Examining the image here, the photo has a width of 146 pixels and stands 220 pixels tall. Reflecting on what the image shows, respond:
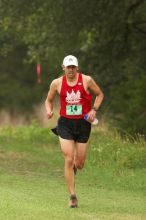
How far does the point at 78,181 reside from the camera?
52.2 ft

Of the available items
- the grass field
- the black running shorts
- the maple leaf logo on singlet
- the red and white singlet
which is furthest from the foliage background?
the maple leaf logo on singlet

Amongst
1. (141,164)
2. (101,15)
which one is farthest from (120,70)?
(141,164)

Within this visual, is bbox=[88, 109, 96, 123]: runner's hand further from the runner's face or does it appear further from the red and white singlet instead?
the runner's face

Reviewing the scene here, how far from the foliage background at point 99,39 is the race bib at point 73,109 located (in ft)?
35.5

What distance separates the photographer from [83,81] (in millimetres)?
11969

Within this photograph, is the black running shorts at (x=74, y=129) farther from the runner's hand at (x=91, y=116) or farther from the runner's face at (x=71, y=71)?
the runner's face at (x=71, y=71)

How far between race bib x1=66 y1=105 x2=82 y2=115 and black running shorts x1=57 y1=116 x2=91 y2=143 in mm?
117

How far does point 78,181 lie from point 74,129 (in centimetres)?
396

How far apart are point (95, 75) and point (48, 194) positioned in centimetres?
1652

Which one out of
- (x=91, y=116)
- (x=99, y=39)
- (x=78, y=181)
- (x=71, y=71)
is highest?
(x=71, y=71)

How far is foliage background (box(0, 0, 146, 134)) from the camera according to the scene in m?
24.0

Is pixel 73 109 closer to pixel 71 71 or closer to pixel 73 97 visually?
pixel 73 97

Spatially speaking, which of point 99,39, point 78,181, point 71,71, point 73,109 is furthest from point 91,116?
point 99,39

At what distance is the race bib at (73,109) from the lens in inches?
471
